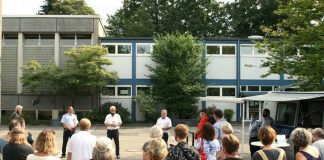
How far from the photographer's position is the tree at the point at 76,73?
35.8 m

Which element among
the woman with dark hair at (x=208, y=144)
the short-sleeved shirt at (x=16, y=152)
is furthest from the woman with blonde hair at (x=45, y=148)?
the woman with dark hair at (x=208, y=144)

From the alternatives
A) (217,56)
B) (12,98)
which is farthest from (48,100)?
(217,56)

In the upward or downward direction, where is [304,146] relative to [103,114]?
upward

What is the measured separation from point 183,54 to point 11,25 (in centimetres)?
1323

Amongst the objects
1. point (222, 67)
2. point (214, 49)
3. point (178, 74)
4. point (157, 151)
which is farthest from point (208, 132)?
point (214, 49)

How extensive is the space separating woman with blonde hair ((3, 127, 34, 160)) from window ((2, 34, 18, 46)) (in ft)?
111

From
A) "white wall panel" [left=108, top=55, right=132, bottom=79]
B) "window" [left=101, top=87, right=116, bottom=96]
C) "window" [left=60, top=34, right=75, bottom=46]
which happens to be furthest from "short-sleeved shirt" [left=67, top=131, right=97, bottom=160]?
"window" [left=60, top=34, right=75, bottom=46]

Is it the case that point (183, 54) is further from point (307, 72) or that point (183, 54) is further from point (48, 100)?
point (307, 72)

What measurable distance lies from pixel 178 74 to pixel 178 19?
80.8 feet

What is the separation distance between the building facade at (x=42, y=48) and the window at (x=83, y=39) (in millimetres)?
183

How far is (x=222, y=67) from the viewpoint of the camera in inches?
1594

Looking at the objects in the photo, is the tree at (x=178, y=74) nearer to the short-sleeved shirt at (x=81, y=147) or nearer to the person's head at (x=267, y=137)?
the short-sleeved shirt at (x=81, y=147)

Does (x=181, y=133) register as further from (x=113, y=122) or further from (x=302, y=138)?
(x=113, y=122)

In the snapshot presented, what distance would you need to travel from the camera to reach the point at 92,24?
39188mm
